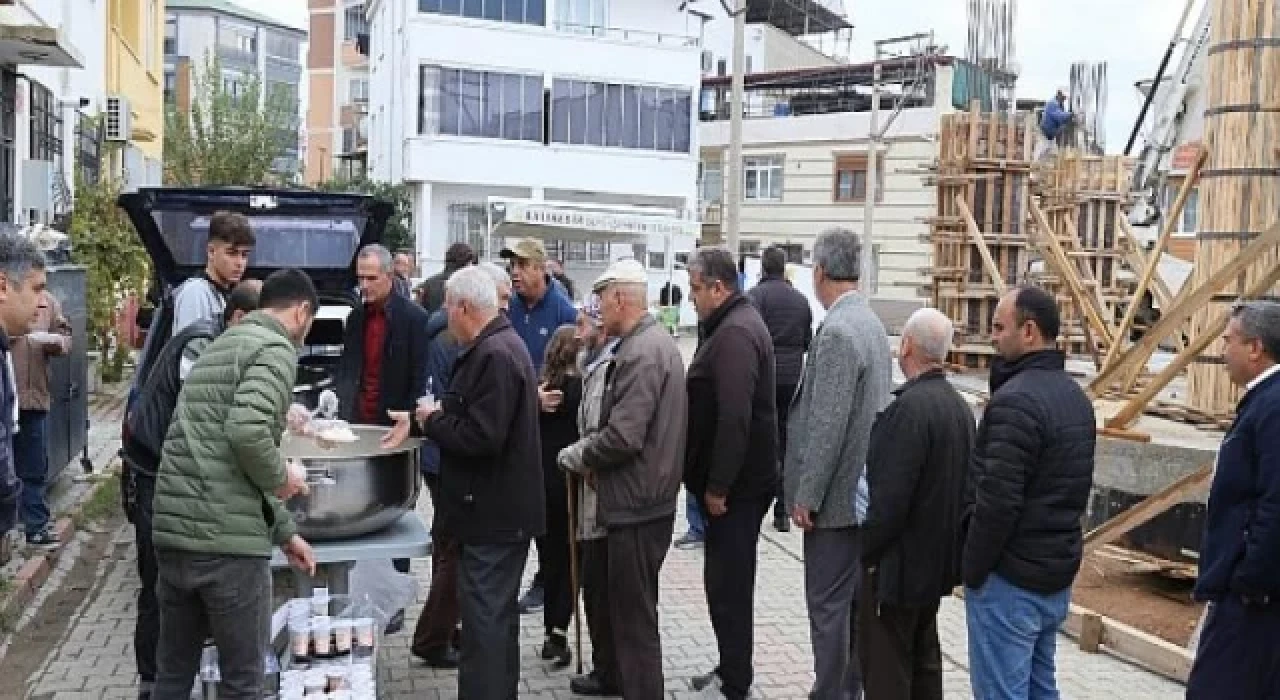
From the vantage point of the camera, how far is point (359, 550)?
4695mm

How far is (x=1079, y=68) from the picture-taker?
2995cm

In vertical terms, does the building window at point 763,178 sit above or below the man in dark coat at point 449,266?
above

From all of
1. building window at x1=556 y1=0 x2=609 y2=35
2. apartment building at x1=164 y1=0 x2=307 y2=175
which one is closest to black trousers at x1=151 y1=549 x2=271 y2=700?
building window at x1=556 y1=0 x2=609 y2=35

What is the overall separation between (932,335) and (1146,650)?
301 cm

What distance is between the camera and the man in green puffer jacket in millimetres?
3922

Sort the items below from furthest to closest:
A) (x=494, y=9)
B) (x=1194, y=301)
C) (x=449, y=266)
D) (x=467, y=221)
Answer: (x=467, y=221), (x=494, y=9), (x=449, y=266), (x=1194, y=301)

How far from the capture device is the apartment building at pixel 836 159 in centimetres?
3641

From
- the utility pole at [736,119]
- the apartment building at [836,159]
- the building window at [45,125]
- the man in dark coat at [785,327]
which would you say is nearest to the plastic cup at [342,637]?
the man in dark coat at [785,327]

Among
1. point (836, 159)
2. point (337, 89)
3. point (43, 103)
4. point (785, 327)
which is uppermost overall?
point (337, 89)

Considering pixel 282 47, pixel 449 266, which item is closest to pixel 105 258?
pixel 449 266

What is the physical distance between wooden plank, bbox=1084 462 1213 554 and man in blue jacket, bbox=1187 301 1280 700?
11.3 ft

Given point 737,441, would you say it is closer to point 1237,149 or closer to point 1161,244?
point 1237,149

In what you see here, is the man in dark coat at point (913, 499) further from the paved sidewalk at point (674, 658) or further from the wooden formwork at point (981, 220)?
the wooden formwork at point (981, 220)

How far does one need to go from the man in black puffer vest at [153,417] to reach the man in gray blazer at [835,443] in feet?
7.84
